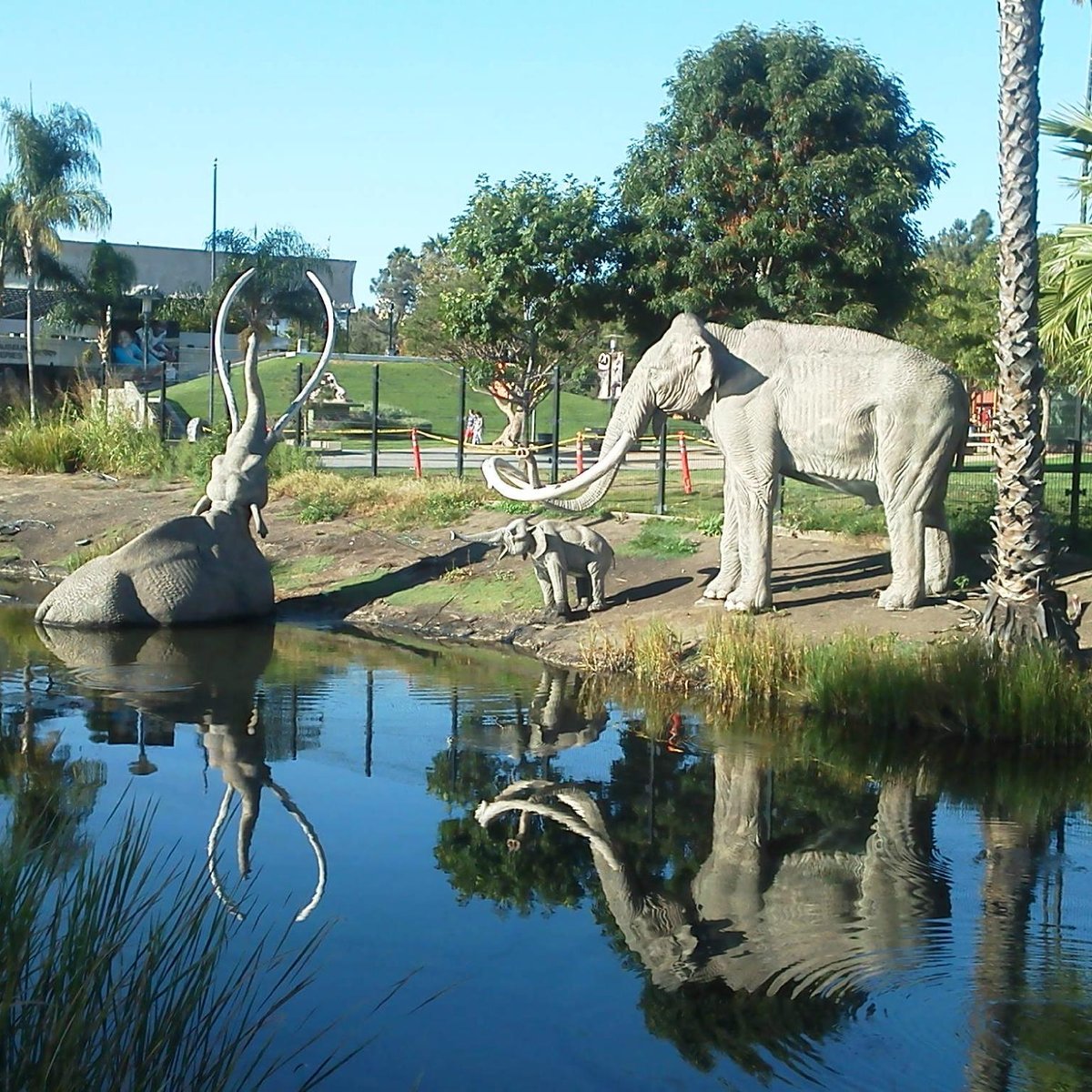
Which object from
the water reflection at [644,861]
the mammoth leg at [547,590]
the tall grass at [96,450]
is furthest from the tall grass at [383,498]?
the water reflection at [644,861]

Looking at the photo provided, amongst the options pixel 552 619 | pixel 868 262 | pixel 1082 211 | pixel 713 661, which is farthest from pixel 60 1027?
pixel 868 262

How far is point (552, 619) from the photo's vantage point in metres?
15.6

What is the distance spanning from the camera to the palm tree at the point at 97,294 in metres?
54.8

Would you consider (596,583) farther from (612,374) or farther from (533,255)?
(533,255)

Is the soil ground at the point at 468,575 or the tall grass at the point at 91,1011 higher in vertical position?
the soil ground at the point at 468,575

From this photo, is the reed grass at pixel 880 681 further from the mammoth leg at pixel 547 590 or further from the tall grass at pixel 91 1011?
the tall grass at pixel 91 1011

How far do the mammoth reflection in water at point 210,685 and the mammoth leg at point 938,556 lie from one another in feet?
19.5

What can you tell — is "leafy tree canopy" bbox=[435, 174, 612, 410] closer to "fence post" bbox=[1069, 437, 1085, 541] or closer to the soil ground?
the soil ground

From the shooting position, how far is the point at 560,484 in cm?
1504

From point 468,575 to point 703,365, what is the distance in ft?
13.8

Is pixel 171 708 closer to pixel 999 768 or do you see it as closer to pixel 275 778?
pixel 275 778

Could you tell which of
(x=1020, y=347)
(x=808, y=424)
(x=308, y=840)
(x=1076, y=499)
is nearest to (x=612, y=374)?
(x=808, y=424)

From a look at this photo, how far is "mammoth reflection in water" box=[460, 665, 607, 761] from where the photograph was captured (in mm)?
11273

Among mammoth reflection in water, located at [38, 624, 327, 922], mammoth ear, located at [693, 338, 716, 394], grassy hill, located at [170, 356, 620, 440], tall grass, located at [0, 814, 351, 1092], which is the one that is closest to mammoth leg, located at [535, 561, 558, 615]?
mammoth ear, located at [693, 338, 716, 394]
